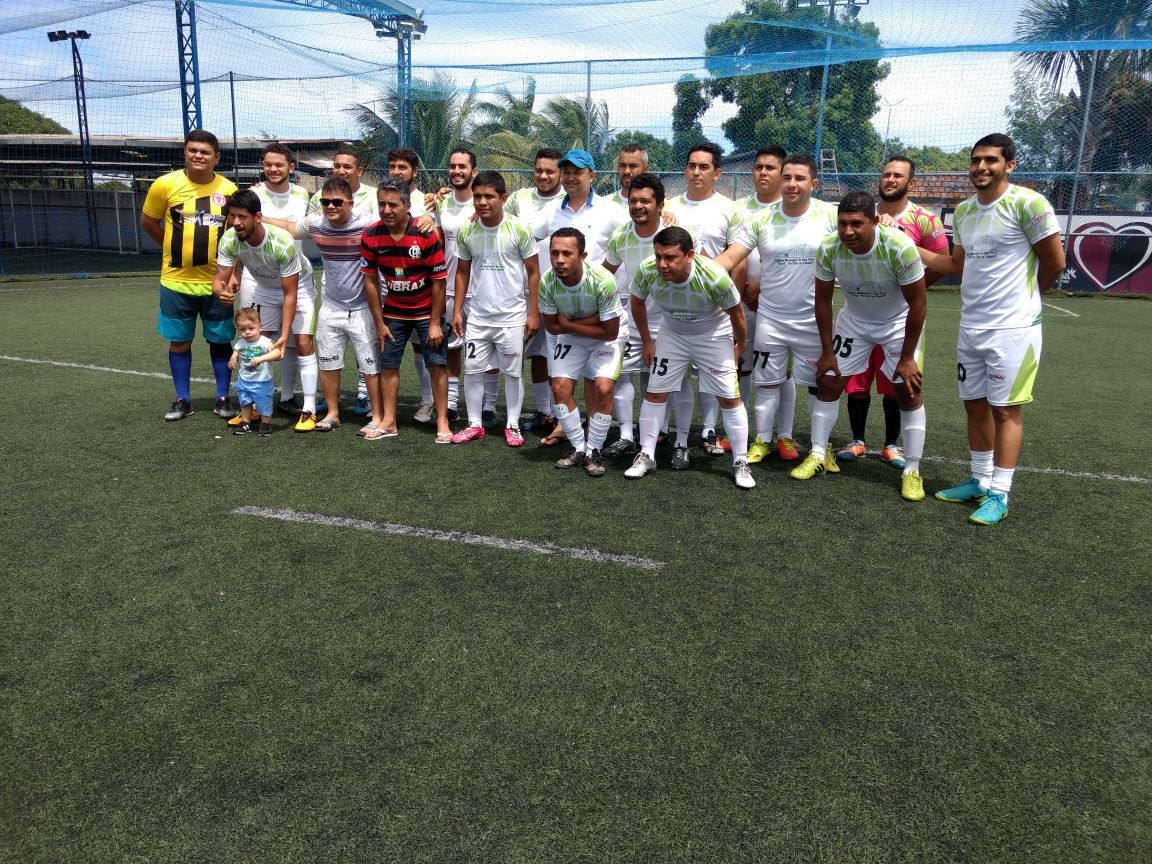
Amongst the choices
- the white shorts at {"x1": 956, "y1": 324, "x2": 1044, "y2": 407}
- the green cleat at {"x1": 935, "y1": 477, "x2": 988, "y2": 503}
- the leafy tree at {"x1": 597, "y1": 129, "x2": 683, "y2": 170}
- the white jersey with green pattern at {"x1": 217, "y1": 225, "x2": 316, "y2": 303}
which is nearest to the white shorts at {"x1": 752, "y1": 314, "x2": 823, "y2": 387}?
the white shorts at {"x1": 956, "y1": 324, "x2": 1044, "y2": 407}

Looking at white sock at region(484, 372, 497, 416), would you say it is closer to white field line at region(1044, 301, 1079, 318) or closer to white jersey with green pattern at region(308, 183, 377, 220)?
white jersey with green pattern at region(308, 183, 377, 220)

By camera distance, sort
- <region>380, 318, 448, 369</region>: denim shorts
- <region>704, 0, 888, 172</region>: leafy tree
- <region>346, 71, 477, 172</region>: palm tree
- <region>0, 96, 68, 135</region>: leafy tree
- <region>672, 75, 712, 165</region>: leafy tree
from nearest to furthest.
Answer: <region>380, 318, 448, 369</region>: denim shorts → <region>704, 0, 888, 172</region>: leafy tree → <region>672, 75, 712, 165</region>: leafy tree → <region>346, 71, 477, 172</region>: palm tree → <region>0, 96, 68, 135</region>: leafy tree

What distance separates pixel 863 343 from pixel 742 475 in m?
1.18

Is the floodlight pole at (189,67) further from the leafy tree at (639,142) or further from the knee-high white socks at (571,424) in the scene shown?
the knee-high white socks at (571,424)

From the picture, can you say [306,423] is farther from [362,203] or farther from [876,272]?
[876,272]

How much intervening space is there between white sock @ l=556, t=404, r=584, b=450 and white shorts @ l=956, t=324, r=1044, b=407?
2397mm

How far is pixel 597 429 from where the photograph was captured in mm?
5703

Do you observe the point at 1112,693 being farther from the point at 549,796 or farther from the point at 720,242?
the point at 720,242

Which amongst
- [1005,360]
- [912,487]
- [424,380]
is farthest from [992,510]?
[424,380]

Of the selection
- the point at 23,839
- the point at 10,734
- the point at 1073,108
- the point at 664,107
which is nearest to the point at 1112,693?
the point at 23,839

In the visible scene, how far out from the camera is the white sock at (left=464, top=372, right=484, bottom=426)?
256 inches

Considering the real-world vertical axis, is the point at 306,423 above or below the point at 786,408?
below

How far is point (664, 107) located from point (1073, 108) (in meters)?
8.68

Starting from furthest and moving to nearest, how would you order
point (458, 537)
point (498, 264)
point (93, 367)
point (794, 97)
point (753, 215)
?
point (794, 97), point (93, 367), point (498, 264), point (753, 215), point (458, 537)
